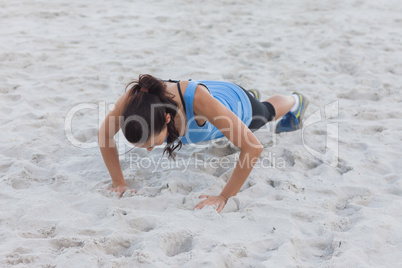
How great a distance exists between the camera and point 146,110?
1.90 m

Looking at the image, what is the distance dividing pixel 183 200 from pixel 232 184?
30 cm

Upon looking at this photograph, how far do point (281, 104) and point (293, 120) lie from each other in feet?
0.70

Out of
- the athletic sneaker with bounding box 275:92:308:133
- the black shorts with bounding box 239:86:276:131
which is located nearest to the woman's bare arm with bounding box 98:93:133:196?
the black shorts with bounding box 239:86:276:131

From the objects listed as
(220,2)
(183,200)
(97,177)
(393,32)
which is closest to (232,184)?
(183,200)

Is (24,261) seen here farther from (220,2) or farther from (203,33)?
(220,2)

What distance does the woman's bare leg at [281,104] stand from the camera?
291 cm

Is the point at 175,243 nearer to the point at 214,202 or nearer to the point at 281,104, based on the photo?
the point at 214,202

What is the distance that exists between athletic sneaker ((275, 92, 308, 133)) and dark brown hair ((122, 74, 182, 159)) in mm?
1263

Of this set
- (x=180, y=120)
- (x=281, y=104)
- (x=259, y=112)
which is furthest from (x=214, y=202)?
(x=281, y=104)

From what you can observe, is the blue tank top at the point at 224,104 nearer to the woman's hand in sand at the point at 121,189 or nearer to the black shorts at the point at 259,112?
the black shorts at the point at 259,112

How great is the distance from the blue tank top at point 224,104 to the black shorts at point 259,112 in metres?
0.05

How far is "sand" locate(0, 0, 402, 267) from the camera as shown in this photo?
6.15 feet

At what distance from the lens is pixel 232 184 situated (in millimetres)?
2193

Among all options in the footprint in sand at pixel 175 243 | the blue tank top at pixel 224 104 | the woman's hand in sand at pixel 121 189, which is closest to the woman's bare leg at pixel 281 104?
the blue tank top at pixel 224 104
